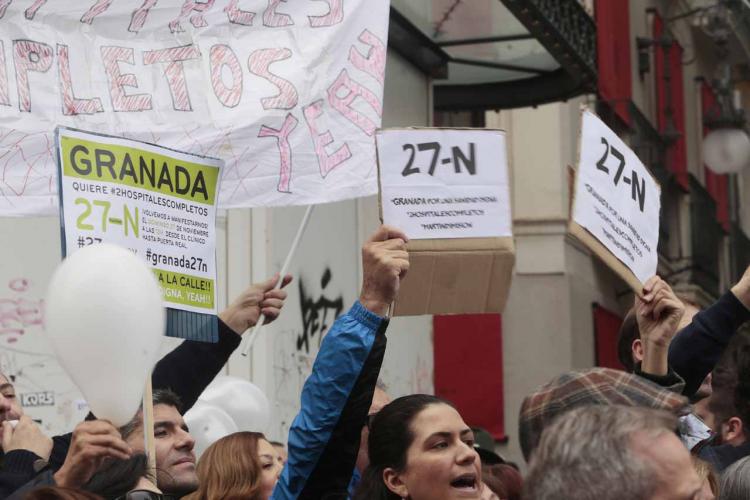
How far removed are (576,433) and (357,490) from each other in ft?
5.38

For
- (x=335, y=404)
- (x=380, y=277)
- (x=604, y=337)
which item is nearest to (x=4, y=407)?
(x=335, y=404)

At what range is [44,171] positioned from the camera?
20.2 feet

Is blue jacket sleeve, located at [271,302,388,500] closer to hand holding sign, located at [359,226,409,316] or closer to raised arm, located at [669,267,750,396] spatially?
hand holding sign, located at [359,226,409,316]

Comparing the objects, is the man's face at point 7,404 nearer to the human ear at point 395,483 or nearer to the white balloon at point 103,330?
the white balloon at point 103,330

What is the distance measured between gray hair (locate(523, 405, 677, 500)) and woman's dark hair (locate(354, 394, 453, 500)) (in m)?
1.48

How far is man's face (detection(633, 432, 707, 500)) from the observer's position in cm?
310

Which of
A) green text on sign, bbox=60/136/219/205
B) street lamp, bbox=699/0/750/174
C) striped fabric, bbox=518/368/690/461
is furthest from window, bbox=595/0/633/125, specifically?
striped fabric, bbox=518/368/690/461

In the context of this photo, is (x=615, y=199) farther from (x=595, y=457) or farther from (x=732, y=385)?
(x=595, y=457)

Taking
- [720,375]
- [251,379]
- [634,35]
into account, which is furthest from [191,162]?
[634,35]

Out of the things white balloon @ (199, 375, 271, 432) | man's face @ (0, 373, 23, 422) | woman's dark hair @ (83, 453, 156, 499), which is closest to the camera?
woman's dark hair @ (83, 453, 156, 499)

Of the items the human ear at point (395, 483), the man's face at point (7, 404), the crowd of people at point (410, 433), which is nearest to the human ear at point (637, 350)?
the crowd of people at point (410, 433)

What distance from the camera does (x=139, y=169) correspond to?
17.4 ft

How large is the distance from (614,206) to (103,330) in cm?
193

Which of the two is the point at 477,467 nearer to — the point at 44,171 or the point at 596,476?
the point at 596,476
